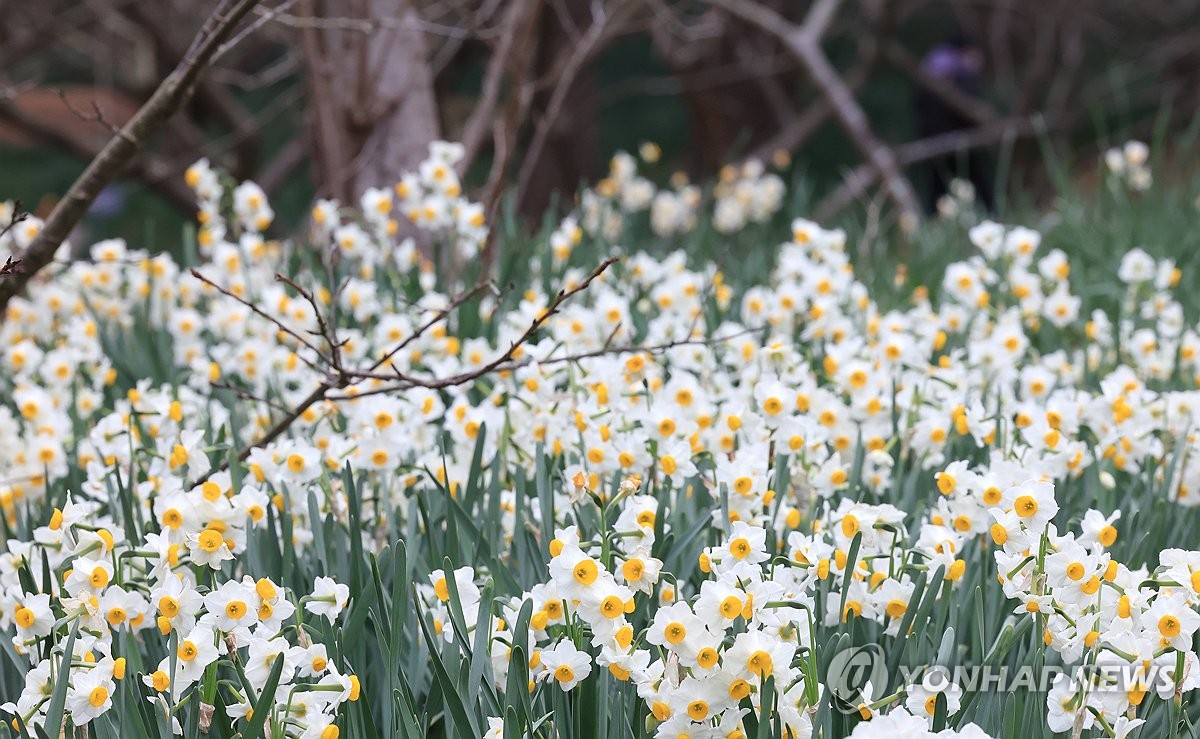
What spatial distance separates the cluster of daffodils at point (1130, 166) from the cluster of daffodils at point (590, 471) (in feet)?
4.74

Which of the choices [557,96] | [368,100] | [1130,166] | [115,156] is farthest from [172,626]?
[1130,166]

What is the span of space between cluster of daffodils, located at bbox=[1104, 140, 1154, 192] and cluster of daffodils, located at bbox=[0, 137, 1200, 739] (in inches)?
56.9

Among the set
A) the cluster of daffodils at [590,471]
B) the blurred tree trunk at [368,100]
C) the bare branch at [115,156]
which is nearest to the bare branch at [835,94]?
Answer: the blurred tree trunk at [368,100]

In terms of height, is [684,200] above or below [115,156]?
above

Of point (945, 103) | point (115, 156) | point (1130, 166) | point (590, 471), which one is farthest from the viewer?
point (945, 103)

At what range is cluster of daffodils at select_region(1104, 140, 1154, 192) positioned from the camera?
4.87 metres

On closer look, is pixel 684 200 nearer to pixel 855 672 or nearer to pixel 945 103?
pixel 855 672

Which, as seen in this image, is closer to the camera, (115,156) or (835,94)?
(115,156)

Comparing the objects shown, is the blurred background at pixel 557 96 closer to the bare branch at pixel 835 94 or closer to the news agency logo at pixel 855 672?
the bare branch at pixel 835 94

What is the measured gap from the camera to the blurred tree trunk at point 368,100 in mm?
4059

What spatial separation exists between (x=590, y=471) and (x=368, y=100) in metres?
2.46

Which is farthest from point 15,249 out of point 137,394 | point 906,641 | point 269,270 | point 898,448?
point 906,641

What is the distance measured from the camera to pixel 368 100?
13.4 ft

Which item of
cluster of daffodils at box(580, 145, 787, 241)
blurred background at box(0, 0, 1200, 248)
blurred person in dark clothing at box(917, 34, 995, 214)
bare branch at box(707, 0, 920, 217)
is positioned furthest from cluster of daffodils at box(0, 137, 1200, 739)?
blurred person in dark clothing at box(917, 34, 995, 214)
